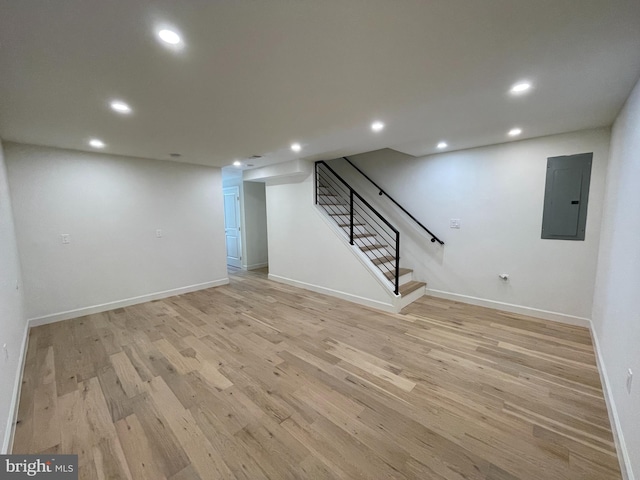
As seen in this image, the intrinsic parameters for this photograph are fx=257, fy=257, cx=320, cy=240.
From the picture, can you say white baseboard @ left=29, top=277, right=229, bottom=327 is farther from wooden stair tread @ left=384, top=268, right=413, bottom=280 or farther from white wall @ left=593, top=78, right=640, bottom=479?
white wall @ left=593, top=78, right=640, bottom=479

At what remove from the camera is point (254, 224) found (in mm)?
6672

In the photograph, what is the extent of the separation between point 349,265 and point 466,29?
3285 millimetres

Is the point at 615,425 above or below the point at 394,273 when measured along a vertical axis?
below

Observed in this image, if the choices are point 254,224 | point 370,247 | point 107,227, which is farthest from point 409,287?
point 107,227

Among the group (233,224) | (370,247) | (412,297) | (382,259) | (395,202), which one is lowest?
(412,297)

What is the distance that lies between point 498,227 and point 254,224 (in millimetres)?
5203

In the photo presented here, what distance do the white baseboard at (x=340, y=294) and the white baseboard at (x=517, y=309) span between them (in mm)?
1145

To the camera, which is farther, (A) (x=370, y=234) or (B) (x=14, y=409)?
(A) (x=370, y=234)

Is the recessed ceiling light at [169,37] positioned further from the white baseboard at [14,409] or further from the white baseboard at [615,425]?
the white baseboard at [615,425]

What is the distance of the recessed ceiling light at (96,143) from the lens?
3146 millimetres

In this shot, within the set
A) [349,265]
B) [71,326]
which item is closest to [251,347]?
[349,265]

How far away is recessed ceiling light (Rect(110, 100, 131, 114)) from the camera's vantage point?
2.11m

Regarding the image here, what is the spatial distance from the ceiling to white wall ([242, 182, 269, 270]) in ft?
11.8

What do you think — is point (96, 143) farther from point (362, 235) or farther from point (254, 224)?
point (362, 235)
